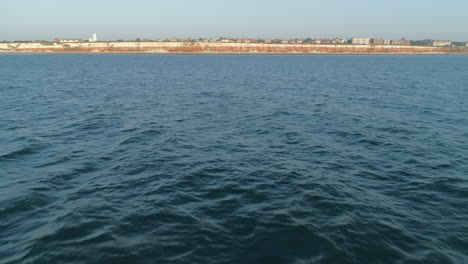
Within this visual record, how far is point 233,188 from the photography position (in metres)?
13.8

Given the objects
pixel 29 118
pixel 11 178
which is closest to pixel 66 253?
pixel 11 178

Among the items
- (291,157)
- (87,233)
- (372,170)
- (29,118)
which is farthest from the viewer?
(29,118)

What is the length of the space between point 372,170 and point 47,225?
53.3ft

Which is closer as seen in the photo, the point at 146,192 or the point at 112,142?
the point at 146,192

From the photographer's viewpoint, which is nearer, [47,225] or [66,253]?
[66,253]

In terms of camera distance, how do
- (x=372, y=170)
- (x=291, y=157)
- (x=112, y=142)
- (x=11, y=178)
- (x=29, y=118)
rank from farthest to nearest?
(x=29, y=118)
(x=112, y=142)
(x=291, y=157)
(x=372, y=170)
(x=11, y=178)

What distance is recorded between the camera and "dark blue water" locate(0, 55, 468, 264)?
954 cm

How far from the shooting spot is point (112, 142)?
20.7 metres

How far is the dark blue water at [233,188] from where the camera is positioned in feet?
31.3

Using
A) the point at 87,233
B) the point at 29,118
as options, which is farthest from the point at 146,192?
the point at 29,118

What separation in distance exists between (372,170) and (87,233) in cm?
1475

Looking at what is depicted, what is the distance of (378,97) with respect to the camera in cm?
4103

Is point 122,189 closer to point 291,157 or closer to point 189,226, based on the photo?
point 189,226

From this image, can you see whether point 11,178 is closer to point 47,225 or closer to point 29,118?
point 47,225
